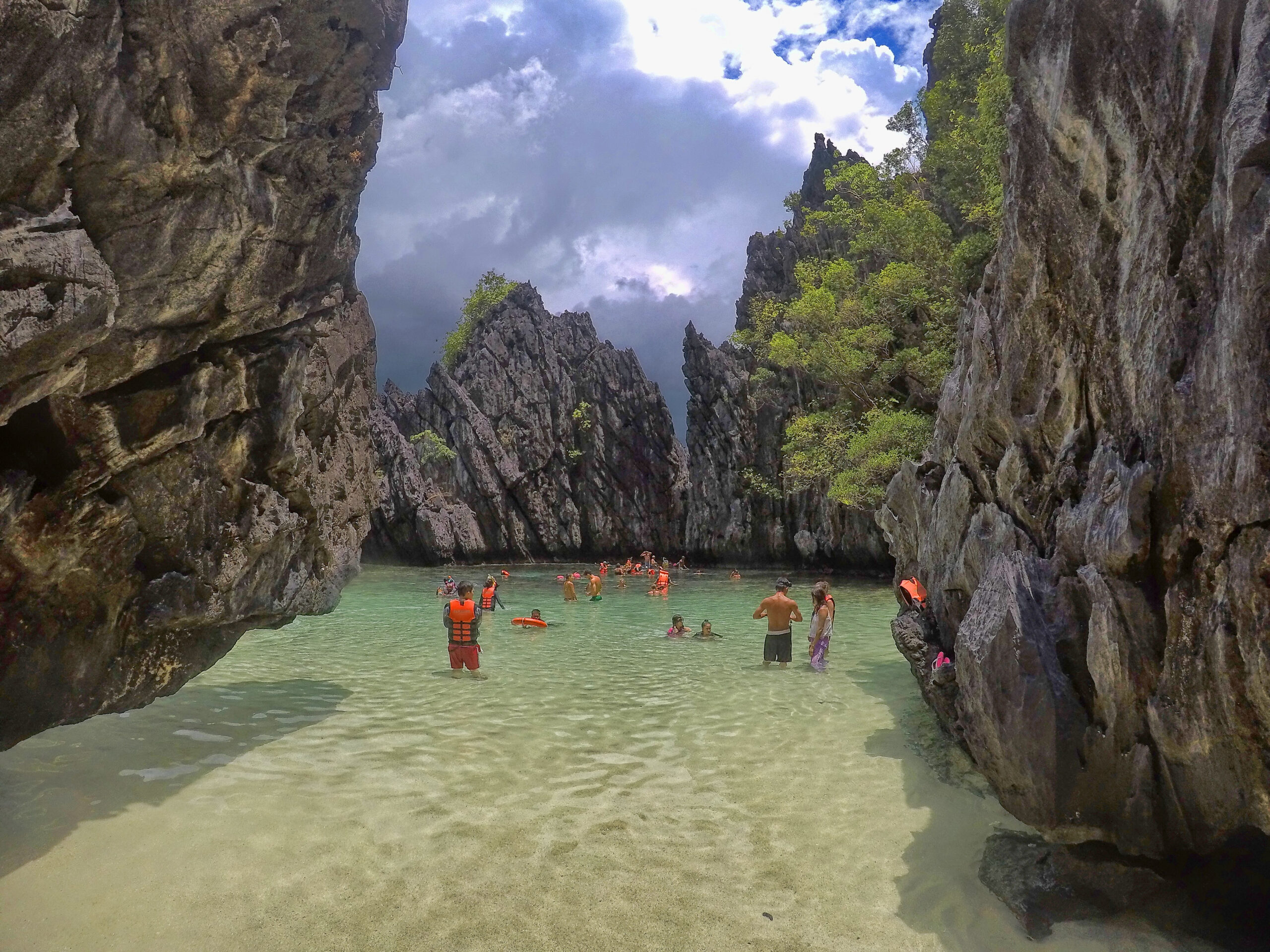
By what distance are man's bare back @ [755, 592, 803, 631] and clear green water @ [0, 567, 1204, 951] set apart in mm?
1820

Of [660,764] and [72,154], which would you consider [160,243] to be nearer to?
[72,154]

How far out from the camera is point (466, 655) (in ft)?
40.5

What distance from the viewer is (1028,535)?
6699mm

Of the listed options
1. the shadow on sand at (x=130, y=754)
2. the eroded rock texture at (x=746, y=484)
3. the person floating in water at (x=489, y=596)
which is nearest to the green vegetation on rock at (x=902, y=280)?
the eroded rock texture at (x=746, y=484)

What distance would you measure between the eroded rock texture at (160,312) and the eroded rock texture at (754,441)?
35.3 meters

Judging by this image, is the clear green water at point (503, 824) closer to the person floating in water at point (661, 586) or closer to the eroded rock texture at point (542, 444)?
the person floating in water at point (661, 586)

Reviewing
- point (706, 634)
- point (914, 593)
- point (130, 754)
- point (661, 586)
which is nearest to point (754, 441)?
point (661, 586)

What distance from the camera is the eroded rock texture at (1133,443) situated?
365cm

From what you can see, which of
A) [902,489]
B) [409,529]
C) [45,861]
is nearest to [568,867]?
[45,861]

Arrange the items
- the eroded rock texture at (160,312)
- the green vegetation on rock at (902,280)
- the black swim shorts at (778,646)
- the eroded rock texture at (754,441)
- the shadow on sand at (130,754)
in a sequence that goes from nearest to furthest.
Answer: the eroded rock texture at (160,312) < the shadow on sand at (130,754) < the black swim shorts at (778,646) < the green vegetation on rock at (902,280) < the eroded rock texture at (754,441)

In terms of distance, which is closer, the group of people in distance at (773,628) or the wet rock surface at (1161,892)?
the wet rock surface at (1161,892)

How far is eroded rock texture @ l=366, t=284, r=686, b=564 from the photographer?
54500 millimetres

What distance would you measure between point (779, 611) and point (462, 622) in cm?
602

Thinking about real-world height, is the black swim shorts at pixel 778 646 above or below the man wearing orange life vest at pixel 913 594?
below
